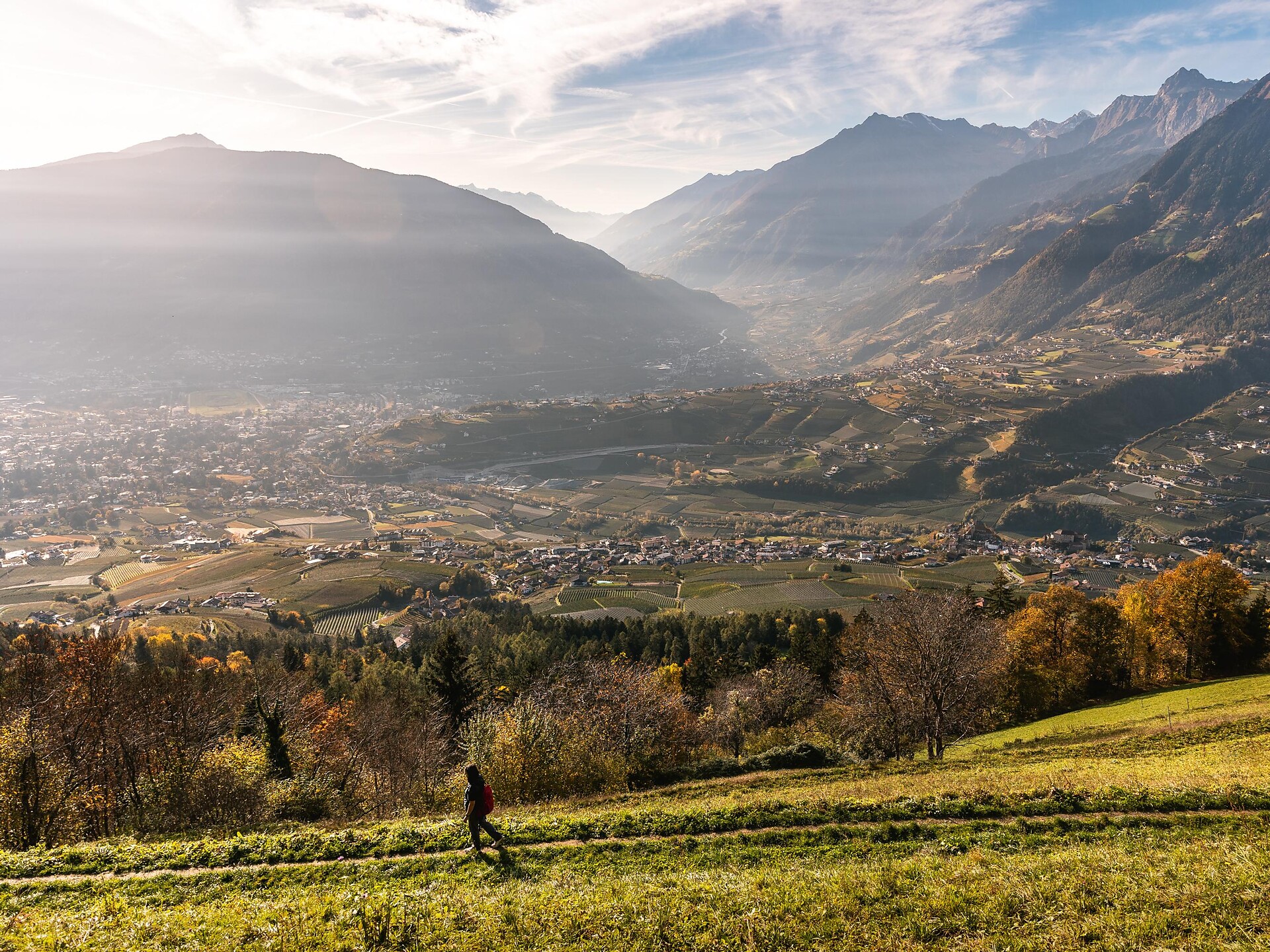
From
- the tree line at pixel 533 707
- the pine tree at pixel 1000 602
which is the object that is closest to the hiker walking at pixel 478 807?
the tree line at pixel 533 707

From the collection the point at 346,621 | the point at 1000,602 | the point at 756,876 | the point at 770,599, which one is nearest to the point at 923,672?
the point at 756,876

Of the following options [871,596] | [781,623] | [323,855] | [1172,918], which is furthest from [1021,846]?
[871,596]

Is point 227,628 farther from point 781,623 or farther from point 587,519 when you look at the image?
point 587,519

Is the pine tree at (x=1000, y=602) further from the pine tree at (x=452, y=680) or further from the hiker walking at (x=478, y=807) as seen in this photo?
the hiker walking at (x=478, y=807)

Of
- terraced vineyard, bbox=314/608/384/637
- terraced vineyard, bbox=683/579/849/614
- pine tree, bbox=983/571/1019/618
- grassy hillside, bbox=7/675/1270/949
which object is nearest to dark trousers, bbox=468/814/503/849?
grassy hillside, bbox=7/675/1270/949

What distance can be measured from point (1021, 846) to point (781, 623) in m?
74.8

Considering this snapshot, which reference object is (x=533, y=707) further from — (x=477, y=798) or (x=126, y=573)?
(x=126, y=573)

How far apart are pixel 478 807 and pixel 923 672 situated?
2743 cm

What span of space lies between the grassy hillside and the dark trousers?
1.92 feet

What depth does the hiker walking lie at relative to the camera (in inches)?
627

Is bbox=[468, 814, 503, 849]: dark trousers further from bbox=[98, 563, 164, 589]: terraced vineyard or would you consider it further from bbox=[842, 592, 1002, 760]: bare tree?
bbox=[98, 563, 164, 589]: terraced vineyard

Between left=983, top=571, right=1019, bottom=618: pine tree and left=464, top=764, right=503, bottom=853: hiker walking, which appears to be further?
left=983, top=571, right=1019, bottom=618: pine tree

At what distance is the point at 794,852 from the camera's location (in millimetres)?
15664

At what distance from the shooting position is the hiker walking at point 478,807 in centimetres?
1592
